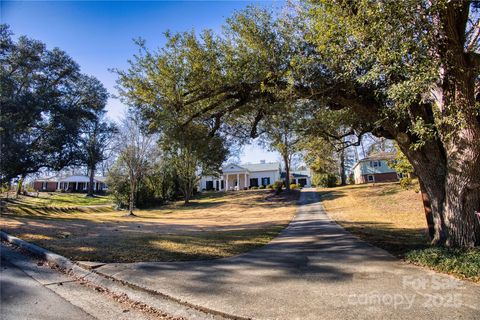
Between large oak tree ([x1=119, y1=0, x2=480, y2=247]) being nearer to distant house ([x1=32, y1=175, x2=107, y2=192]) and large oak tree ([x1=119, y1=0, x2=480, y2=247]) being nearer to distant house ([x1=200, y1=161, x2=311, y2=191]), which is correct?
distant house ([x1=200, y1=161, x2=311, y2=191])

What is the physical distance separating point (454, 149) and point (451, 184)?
822 millimetres

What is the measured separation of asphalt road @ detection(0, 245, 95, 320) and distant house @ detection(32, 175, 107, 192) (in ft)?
212

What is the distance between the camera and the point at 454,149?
21.3 feet

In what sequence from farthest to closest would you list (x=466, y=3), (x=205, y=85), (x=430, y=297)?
(x=205, y=85), (x=466, y=3), (x=430, y=297)

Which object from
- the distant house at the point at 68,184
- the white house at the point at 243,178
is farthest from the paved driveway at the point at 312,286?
the distant house at the point at 68,184

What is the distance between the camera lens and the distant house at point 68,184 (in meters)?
65.1

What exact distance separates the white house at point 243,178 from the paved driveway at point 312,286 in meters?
50.6

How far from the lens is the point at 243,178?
192ft

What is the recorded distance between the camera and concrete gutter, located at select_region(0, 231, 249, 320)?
3633 mm

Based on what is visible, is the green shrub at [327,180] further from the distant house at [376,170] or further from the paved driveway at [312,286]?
the paved driveway at [312,286]

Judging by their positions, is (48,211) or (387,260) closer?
(387,260)

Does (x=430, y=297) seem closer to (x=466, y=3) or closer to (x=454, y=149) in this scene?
(x=454, y=149)

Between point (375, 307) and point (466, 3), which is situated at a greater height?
point (466, 3)

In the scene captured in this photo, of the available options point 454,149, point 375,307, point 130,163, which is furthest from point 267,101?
point 130,163
